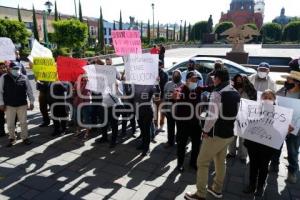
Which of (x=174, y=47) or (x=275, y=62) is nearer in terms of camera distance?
(x=275, y=62)

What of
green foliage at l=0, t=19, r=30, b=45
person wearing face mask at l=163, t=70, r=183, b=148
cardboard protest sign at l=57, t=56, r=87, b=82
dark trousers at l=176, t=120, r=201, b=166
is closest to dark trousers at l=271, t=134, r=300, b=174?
dark trousers at l=176, t=120, r=201, b=166

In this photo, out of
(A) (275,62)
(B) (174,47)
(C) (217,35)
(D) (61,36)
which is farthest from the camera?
(C) (217,35)

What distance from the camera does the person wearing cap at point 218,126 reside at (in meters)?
3.51

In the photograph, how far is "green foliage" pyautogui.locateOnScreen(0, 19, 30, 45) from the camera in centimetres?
2370

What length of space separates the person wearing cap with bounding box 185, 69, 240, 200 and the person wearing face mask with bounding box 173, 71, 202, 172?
735 mm

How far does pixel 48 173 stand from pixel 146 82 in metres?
2.42

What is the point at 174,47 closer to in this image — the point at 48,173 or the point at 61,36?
the point at 61,36

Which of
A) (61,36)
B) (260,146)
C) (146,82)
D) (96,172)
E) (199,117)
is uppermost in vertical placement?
(61,36)

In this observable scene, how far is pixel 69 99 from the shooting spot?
6.75 metres

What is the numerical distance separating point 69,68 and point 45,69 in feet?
1.80

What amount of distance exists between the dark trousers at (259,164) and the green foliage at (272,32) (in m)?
50.6

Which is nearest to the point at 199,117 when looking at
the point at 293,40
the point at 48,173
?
the point at 48,173

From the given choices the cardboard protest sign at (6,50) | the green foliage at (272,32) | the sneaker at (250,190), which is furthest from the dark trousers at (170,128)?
the green foliage at (272,32)

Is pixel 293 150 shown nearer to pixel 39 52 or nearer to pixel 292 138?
pixel 292 138
